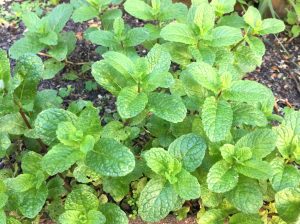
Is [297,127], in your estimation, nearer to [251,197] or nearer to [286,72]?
[251,197]

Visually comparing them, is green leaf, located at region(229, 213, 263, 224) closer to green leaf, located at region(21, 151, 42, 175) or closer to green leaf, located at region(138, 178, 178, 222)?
green leaf, located at region(138, 178, 178, 222)

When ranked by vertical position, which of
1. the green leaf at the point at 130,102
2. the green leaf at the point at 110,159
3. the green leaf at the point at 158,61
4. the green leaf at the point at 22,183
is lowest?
the green leaf at the point at 22,183

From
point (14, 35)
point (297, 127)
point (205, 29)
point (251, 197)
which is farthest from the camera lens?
point (14, 35)

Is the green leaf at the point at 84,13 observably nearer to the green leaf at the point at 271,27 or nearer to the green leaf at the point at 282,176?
the green leaf at the point at 271,27

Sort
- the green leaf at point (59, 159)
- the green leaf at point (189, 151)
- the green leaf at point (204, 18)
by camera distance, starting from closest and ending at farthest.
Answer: the green leaf at point (59, 159) < the green leaf at point (189, 151) < the green leaf at point (204, 18)

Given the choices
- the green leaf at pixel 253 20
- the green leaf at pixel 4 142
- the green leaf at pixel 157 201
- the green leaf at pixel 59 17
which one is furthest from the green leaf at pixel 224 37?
the green leaf at pixel 4 142

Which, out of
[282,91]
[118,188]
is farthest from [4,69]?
[282,91]
